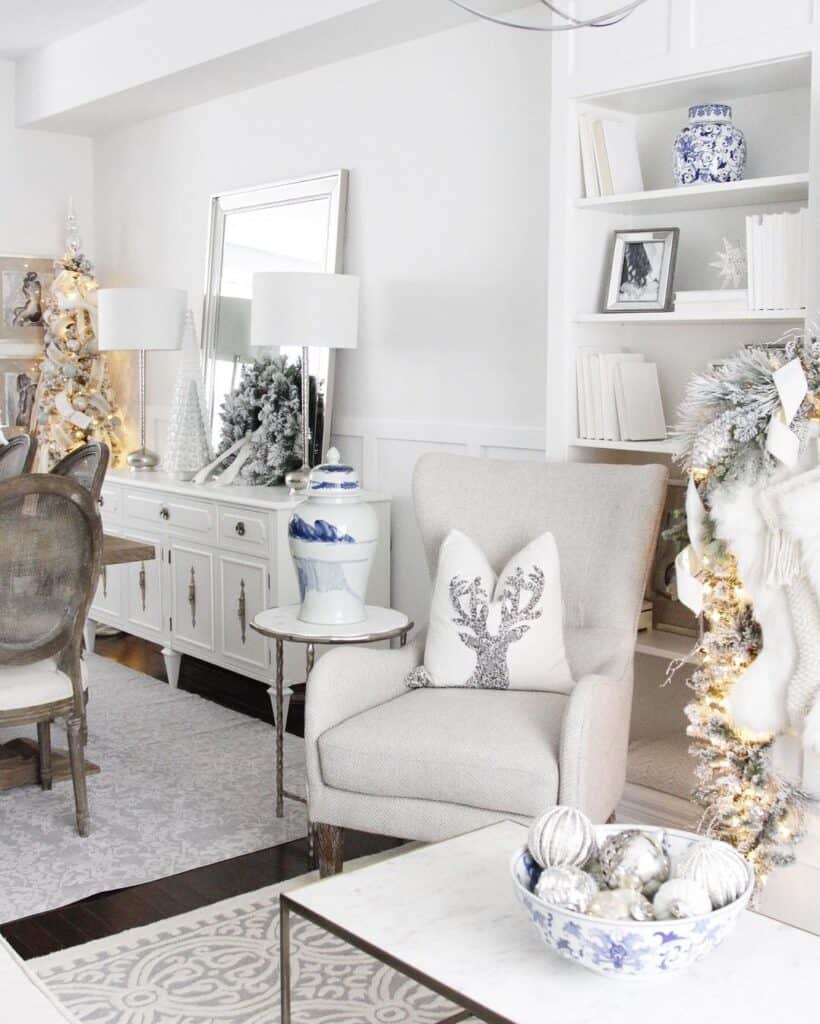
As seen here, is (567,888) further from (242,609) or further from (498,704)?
(242,609)

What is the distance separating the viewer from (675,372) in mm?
3654

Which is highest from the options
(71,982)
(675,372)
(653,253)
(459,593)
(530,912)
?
(653,253)

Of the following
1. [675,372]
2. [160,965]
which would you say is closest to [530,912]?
[160,965]

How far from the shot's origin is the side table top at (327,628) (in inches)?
127

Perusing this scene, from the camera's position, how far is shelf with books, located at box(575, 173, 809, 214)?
3.07 m

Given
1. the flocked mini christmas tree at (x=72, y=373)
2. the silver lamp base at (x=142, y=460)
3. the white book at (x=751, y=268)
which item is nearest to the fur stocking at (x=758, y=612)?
the white book at (x=751, y=268)

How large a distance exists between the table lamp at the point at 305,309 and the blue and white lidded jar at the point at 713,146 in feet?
4.90

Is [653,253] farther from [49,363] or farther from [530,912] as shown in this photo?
[49,363]

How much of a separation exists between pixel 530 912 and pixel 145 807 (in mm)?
2151

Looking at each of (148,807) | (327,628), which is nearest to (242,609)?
(148,807)

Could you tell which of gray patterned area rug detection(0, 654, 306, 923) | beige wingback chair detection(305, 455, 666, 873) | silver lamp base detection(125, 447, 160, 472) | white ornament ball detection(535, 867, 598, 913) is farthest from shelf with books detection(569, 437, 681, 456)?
silver lamp base detection(125, 447, 160, 472)

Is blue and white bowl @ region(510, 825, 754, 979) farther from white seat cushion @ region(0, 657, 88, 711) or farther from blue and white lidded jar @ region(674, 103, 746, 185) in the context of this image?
blue and white lidded jar @ region(674, 103, 746, 185)

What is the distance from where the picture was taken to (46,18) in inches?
221

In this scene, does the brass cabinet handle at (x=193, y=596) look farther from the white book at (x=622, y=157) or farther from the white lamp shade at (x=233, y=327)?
the white book at (x=622, y=157)
